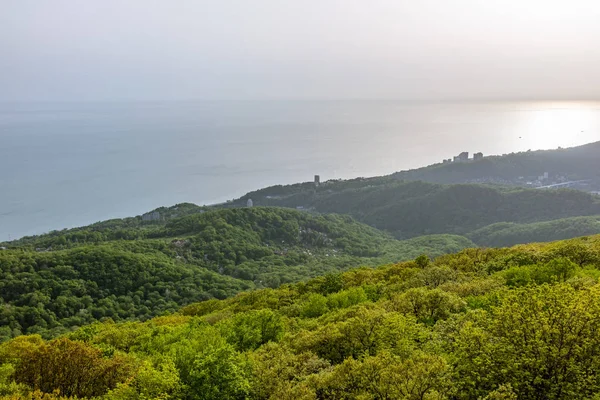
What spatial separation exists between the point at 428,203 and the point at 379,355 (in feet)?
410

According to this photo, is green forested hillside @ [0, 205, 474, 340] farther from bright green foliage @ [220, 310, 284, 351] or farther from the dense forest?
bright green foliage @ [220, 310, 284, 351]

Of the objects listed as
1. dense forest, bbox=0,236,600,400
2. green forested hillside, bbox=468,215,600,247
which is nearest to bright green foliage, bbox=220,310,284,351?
Result: dense forest, bbox=0,236,600,400

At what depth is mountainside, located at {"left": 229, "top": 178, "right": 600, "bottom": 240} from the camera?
11683cm

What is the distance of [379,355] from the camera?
12.1 metres

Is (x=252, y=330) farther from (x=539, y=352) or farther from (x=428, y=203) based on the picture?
(x=428, y=203)

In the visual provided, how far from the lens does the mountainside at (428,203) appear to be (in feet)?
383

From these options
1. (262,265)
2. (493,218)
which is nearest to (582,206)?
(493,218)

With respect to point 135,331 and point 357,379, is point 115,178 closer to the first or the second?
point 135,331

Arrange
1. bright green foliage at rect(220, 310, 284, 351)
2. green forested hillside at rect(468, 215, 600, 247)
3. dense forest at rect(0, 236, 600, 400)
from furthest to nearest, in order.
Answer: green forested hillside at rect(468, 215, 600, 247) → bright green foliage at rect(220, 310, 284, 351) → dense forest at rect(0, 236, 600, 400)

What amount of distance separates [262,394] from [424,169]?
179634 millimetres

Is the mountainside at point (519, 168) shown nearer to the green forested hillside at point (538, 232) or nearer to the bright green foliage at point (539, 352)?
the green forested hillside at point (538, 232)

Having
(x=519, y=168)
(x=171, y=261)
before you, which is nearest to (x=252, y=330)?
(x=171, y=261)

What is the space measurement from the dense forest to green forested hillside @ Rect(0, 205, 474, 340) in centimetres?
2072

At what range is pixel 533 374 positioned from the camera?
998 cm
